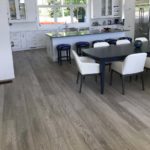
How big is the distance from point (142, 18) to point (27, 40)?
15.2 feet

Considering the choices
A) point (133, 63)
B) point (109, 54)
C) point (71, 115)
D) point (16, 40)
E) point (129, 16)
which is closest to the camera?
point (71, 115)

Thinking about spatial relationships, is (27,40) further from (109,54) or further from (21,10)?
(109,54)

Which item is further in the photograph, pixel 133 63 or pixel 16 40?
pixel 16 40

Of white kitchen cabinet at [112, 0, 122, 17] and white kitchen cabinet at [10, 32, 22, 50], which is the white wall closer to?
white kitchen cabinet at [10, 32, 22, 50]

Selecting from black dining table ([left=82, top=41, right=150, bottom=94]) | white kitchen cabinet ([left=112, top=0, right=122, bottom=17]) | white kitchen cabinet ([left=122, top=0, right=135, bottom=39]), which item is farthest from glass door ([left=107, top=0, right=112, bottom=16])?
black dining table ([left=82, top=41, right=150, bottom=94])

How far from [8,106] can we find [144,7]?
6.30 metres

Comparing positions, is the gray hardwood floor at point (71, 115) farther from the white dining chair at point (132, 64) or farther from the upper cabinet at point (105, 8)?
the upper cabinet at point (105, 8)

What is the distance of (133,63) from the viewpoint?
3.90m

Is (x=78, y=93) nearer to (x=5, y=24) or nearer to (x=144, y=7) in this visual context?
(x=5, y=24)

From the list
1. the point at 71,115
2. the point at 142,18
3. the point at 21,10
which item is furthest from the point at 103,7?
the point at 71,115

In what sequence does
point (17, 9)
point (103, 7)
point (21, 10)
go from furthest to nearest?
point (103, 7) < point (21, 10) < point (17, 9)

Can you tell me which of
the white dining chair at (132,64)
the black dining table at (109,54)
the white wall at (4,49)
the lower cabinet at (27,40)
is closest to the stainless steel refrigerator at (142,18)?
the black dining table at (109,54)

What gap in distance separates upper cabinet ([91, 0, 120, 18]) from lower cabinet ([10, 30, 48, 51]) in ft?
7.95

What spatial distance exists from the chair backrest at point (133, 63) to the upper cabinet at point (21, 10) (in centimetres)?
575
